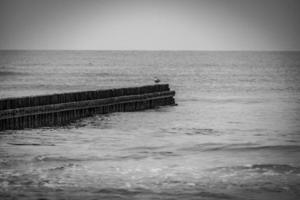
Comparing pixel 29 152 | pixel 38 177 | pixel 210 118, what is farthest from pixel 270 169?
pixel 210 118

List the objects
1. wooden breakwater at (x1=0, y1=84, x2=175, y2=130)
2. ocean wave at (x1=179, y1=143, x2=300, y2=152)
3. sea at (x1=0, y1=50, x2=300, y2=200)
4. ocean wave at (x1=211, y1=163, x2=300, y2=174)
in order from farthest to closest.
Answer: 1. wooden breakwater at (x1=0, y1=84, x2=175, y2=130)
2. ocean wave at (x1=179, y1=143, x2=300, y2=152)
3. ocean wave at (x1=211, y1=163, x2=300, y2=174)
4. sea at (x1=0, y1=50, x2=300, y2=200)

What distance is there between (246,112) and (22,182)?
23796mm

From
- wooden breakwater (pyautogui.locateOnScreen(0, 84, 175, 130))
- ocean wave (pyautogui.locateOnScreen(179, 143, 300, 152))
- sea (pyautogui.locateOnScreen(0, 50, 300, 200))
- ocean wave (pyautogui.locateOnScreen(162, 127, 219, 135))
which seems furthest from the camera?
ocean wave (pyautogui.locateOnScreen(162, 127, 219, 135))

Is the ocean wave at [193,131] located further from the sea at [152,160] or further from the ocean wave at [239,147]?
the ocean wave at [239,147]

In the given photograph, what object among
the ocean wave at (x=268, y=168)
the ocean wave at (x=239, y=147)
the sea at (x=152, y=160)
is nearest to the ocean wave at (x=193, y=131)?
the sea at (x=152, y=160)

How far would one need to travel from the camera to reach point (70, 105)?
28969 mm

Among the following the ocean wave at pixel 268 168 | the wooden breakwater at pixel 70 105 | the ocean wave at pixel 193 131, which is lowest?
the ocean wave at pixel 193 131

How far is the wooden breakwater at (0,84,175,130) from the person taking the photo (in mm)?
25469

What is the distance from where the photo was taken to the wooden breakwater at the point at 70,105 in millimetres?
25469

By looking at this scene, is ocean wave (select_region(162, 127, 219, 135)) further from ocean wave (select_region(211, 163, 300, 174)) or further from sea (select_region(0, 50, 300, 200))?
ocean wave (select_region(211, 163, 300, 174))

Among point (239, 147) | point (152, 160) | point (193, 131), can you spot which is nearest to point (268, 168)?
point (152, 160)

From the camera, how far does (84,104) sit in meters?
30.2

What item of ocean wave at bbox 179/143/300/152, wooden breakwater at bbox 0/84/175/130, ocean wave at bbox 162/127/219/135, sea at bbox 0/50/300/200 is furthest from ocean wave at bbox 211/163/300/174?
wooden breakwater at bbox 0/84/175/130

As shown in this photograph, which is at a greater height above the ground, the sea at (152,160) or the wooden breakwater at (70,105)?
the wooden breakwater at (70,105)
